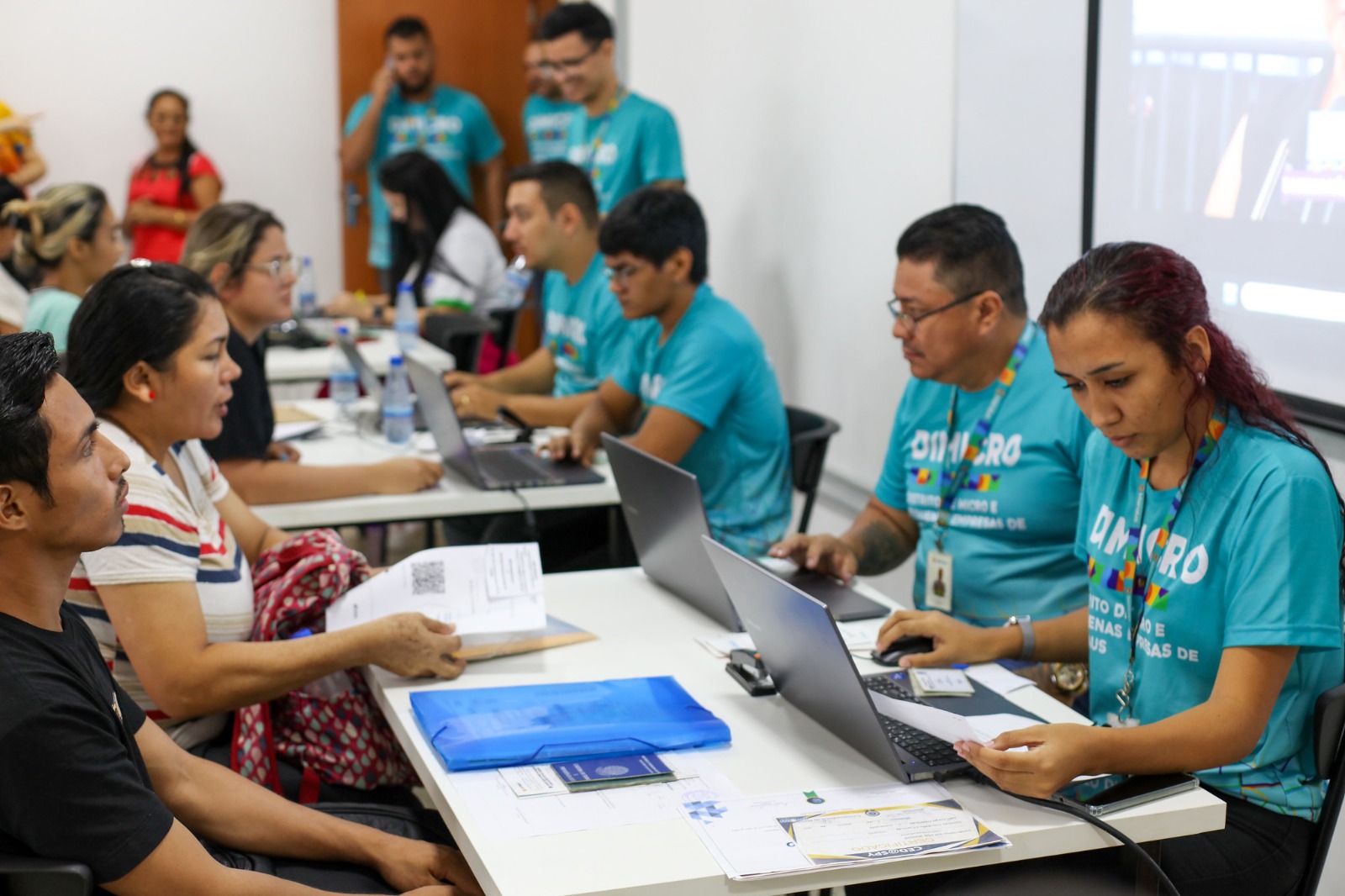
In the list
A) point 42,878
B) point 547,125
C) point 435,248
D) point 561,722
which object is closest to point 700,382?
point 561,722

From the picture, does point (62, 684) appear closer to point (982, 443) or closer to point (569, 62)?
point (982, 443)

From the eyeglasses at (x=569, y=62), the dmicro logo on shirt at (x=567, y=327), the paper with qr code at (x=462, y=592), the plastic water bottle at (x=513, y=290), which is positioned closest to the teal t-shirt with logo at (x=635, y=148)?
the eyeglasses at (x=569, y=62)

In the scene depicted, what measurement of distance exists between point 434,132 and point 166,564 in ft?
17.8

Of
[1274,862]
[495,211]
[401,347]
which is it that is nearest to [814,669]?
[1274,862]

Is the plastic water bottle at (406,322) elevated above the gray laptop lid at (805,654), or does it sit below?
above

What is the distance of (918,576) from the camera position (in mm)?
2496

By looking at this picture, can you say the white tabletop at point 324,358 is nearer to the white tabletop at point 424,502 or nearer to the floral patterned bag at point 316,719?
the white tabletop at point 424,502

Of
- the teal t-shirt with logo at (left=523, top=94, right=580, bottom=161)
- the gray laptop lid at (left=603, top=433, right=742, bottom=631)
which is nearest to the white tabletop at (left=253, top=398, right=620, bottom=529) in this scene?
the gray laptop lid at (left=603, top=433, right=742, bottom=631)

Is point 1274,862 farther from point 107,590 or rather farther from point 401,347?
point 401,347

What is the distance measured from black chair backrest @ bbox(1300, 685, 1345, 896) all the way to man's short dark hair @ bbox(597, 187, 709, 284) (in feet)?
6.07

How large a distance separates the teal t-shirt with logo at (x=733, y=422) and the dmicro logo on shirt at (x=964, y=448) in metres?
0.60

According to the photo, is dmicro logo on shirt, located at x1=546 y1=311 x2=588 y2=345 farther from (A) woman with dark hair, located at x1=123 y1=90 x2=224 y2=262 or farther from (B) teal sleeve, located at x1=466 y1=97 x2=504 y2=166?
(A) woman with dark hair, located at x1=123 y1=90 x2=224 y2=262

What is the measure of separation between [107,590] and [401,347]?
291cm

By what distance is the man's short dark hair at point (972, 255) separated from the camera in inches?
92.5
